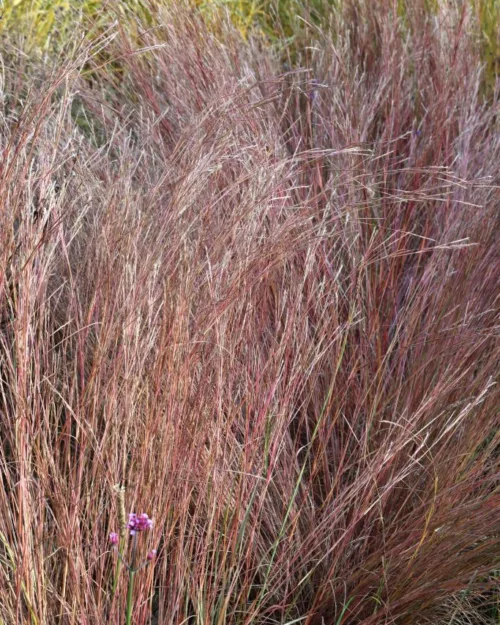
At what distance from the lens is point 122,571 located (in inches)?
50.8

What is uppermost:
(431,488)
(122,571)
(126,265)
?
(126,265)

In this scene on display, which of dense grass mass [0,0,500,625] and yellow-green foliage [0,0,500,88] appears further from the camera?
yellow-green foliage [0,0,500,88]

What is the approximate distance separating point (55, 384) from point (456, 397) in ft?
2.46

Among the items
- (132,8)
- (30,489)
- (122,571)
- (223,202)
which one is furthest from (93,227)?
(132,8)

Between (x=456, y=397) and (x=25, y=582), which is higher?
(x=25, y=582)

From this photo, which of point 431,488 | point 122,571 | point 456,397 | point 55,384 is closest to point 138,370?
point 55,384

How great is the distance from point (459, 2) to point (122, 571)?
2.45 metres

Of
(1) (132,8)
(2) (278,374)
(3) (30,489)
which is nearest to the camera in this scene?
(3) (30,489)

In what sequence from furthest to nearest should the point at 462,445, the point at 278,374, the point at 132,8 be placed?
1. the point at 132,8
2. the point at 462,445
3. the point at 278,374

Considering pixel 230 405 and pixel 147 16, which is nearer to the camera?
pixel 230 405

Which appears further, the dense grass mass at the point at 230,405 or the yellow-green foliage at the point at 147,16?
the yellow-green foliage at the point at 147,16

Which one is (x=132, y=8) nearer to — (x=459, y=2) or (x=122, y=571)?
(x=459, y=2)

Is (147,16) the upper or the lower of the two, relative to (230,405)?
upper

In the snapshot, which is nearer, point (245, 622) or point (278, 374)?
point (245, 622)
